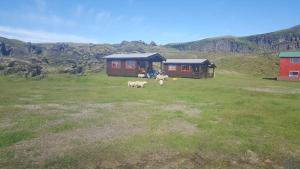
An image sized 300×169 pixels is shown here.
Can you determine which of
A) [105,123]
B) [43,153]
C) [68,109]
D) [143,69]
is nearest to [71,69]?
[143,69]

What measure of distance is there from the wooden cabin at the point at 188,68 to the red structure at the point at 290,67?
15.3m

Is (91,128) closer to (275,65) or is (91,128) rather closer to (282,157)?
(282,157)

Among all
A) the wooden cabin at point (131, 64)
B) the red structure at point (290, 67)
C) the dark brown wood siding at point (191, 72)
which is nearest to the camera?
the red structure at point (290, 67)

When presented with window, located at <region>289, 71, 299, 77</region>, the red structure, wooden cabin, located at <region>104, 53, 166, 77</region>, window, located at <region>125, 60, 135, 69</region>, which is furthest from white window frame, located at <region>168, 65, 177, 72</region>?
window, located at <region>289, 71, 299, 77</region>

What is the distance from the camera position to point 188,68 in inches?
2458

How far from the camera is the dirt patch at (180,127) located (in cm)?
1545

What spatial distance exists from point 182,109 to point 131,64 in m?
40.7

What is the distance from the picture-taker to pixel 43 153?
37.3ft

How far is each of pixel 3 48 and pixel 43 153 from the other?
519 ft

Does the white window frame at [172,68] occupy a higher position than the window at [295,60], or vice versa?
the window at [295,60]

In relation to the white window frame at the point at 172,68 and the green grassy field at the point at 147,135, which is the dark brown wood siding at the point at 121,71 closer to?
the white window frame at the point at 172,68

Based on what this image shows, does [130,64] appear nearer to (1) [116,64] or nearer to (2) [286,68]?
(1) [116,64]

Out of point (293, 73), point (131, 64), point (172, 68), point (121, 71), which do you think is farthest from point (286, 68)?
point (121, 71)

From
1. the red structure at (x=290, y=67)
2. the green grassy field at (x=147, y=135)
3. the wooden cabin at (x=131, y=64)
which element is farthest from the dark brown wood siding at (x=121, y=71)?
the green grassy field at (x=147, y=135)
